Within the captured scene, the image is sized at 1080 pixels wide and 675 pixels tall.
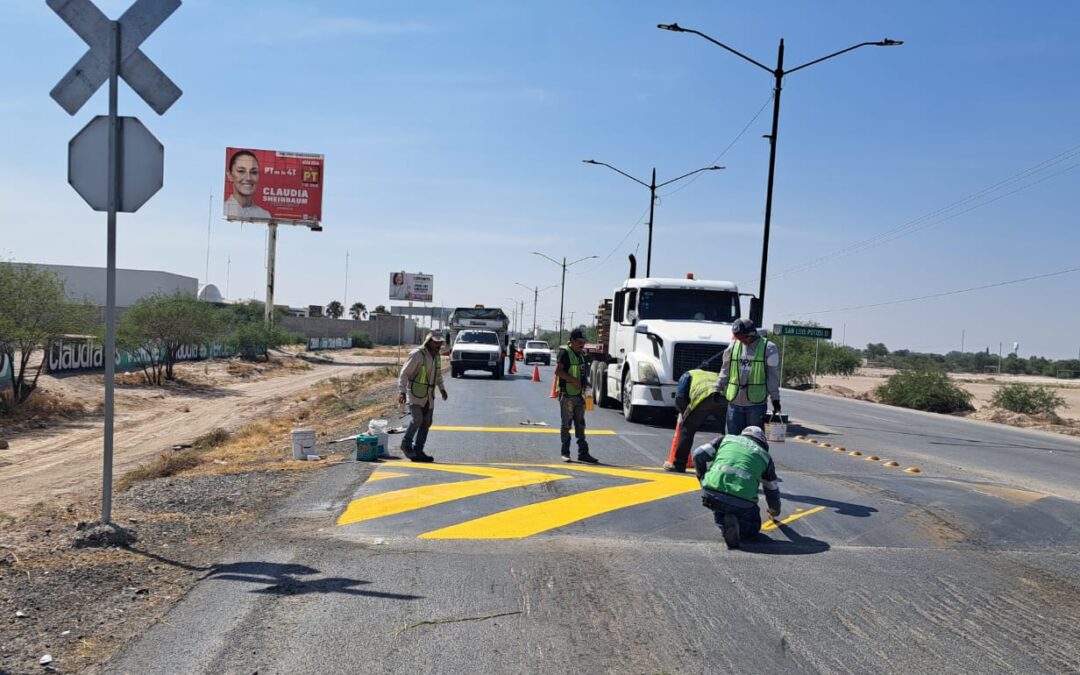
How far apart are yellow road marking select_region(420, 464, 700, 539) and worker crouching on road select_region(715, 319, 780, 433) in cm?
114

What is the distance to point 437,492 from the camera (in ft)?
29.1

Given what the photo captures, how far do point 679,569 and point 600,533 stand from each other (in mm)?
1159

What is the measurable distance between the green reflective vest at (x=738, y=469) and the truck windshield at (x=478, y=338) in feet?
91.2

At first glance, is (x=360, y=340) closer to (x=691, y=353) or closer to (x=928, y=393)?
(x=928, y=393)

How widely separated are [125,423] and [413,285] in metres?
59.2

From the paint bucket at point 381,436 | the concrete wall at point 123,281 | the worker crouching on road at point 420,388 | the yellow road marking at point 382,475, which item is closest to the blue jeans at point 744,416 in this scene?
the yellow road marking at point 382,475

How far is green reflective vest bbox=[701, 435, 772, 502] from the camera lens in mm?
6871

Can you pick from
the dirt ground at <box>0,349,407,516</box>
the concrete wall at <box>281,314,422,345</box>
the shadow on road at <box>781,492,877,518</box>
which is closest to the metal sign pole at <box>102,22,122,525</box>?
the dirt ground at <box>0,349,407,516</box>

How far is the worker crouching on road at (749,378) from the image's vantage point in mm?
8516

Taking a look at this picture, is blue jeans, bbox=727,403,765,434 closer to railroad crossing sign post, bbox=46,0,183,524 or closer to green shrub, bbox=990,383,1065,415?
railroad crossing sign post, bbox=46,0,183,524

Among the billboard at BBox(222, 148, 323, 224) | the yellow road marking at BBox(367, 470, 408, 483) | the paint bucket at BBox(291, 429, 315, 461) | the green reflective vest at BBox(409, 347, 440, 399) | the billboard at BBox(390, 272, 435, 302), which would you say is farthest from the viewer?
the billboard at BBox(390, 272, 435, 302)

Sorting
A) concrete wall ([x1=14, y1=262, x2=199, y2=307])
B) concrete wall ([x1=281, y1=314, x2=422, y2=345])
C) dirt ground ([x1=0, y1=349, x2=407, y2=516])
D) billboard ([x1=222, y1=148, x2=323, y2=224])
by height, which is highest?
billboard ([x1=222, y1=148, x2=323, y2=224])

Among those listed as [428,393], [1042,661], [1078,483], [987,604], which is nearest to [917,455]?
[1078,483]

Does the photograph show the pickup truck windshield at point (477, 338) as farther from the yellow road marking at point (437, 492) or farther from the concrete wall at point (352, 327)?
the concrete wall at point (352, 327)
